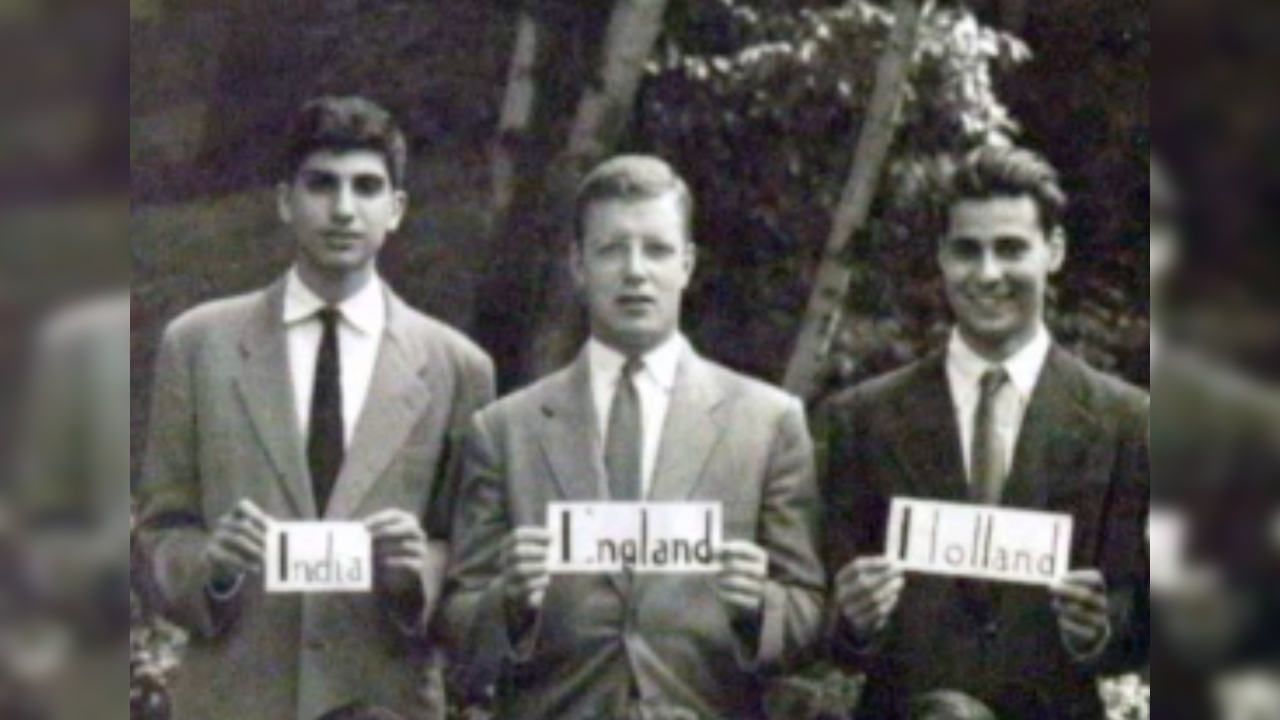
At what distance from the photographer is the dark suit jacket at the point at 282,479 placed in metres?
6.41

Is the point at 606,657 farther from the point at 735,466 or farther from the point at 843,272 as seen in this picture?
the point at 843,272

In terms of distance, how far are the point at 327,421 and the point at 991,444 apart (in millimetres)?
1366

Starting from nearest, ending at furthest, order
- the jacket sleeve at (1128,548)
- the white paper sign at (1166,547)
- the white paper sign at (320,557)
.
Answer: the white paper sign at (1166,547) → the jacket sleeve at (1128,548) → the white paper sign at (320,557)

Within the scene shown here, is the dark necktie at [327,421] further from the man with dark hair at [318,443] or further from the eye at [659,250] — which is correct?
the eye at [659,250]

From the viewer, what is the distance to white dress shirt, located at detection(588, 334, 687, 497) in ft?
20.9

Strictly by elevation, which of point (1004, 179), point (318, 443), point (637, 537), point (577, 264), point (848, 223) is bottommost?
point (637, 537)

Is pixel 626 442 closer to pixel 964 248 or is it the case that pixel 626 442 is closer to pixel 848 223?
pixel 848 223

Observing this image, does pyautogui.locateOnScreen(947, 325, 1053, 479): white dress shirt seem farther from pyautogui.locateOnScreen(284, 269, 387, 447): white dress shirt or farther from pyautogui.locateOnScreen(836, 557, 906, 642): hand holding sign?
pyautogui.locateOnScreen(284, 269, 387, 447): white dress shirt

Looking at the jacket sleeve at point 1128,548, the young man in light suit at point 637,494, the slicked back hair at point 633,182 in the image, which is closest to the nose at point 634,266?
the young man in light suit at point 637,494

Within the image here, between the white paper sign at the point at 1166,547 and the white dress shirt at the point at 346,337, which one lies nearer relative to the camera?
the white paper sign at the point at 1166,547

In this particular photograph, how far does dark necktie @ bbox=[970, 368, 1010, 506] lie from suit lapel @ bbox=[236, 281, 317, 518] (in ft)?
4.50

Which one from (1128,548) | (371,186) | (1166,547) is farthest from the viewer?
(371,186)

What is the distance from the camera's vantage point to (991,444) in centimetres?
635

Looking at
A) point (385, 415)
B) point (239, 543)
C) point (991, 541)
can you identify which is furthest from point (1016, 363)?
point (239, 543)
